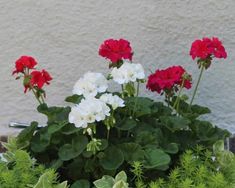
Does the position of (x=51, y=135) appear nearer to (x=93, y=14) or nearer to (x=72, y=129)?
(x=72, y=129)

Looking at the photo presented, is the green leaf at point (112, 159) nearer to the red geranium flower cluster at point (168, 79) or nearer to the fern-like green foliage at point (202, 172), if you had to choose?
the fern-like green foliage at point (202, 172)

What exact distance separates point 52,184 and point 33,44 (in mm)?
1212

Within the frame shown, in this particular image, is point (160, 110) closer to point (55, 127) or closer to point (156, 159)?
point (156, 159)

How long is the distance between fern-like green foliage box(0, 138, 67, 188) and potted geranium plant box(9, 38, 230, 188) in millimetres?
94

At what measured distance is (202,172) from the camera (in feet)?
7.49

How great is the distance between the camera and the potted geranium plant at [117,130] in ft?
7.54

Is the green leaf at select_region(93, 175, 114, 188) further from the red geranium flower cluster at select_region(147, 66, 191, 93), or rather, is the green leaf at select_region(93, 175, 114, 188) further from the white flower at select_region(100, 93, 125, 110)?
the red geranium flower cluster at select_region(147, 66, 191, 93)

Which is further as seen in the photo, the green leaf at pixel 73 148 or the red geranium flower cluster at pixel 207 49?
the red geranium flower cluster at pixel 207 49

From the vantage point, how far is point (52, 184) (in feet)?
7.43

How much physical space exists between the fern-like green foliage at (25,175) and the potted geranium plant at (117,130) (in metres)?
0.09

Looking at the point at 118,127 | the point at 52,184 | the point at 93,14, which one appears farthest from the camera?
the point at 93,14

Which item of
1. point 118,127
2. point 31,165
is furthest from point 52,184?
point 118,127

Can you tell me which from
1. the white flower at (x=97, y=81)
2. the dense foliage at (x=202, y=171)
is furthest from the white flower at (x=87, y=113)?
the dense foliage at (x=202, y=171)

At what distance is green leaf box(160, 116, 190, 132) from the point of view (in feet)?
8.20
